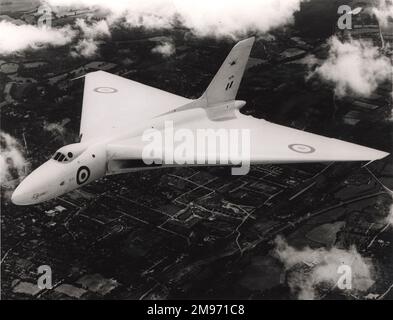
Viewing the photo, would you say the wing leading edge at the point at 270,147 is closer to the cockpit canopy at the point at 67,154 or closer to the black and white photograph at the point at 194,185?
the black and white photograph at the point at 194,185

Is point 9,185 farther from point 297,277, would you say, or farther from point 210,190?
point 297,277

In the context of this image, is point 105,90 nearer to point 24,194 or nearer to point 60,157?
point 60,157

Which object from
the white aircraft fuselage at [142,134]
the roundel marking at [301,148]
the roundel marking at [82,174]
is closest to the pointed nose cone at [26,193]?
the white aircraft fuselage at [142,134]

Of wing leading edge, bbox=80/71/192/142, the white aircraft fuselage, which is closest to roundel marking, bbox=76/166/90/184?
the white aircraft fuselage

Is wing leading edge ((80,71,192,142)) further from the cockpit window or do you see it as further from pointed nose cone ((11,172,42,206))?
pointed nose cone ((11,172,42,206))

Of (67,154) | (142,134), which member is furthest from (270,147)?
(67,154)

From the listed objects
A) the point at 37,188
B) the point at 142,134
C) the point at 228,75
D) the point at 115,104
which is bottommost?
the point at 37,188

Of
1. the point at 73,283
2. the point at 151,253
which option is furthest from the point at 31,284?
the point at 151,253
